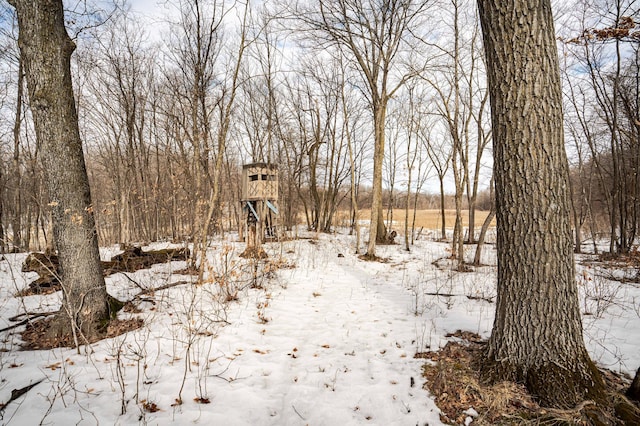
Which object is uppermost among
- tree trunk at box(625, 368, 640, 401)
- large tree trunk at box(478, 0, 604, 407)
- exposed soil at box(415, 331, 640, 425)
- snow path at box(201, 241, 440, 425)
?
large tree trunk at box(478, 0, 604, 407)

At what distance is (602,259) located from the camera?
938 centimetres

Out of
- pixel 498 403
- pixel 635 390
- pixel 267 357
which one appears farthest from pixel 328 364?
pixel 635 390

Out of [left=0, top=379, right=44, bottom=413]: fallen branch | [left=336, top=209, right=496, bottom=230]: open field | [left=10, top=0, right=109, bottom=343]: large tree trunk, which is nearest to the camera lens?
[left=0, top=379, right=44, bottom=413]: fallen branch

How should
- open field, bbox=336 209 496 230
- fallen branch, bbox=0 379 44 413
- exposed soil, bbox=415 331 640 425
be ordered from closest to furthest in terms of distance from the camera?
exposed soil, bbox=415 331 640 425 < fallen branch, bbox=0 379 44 413 < open field, bbox=336 209 496 230

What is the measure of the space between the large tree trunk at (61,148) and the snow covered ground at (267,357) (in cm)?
55

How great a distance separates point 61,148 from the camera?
11.3 ft

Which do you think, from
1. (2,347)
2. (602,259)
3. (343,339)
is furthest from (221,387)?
(602,259)

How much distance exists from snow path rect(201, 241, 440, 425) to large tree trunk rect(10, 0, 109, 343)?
1818 millimetres

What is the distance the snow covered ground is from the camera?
2.30 m

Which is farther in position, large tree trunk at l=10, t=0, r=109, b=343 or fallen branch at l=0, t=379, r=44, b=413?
large tree trunk at l=10, t=0, r=109, b=343

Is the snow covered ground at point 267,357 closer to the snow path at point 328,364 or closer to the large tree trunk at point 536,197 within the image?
the snow path at point 328,364

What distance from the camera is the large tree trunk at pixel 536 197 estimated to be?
2281mm

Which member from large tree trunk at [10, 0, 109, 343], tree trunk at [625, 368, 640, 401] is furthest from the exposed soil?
large tree trunk at [10, 0, 109, 343]

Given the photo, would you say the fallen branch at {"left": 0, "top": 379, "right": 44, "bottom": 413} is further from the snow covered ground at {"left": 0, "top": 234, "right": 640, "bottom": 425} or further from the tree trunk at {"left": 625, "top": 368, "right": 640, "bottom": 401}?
the tree trunk at {"left": 625, "top": 368, "right": 640, "bottom": 401}
